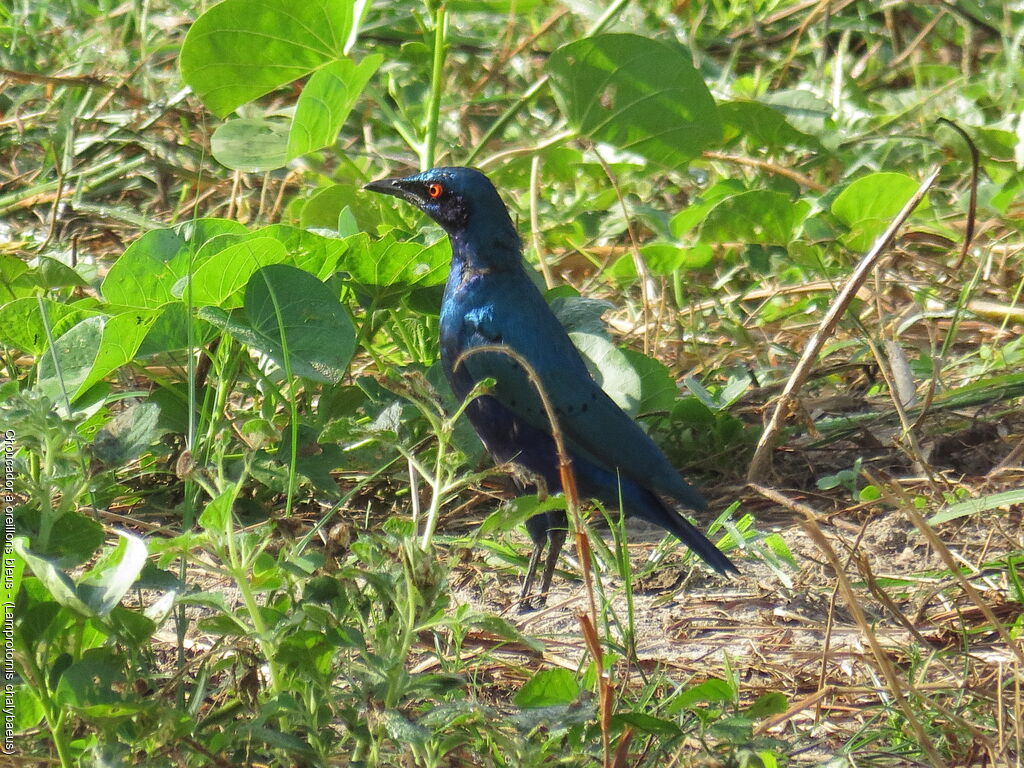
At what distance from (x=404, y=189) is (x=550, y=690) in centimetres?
193

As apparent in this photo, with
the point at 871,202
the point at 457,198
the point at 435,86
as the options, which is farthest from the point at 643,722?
the point at 871,202

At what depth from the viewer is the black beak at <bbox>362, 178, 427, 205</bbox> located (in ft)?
10.8

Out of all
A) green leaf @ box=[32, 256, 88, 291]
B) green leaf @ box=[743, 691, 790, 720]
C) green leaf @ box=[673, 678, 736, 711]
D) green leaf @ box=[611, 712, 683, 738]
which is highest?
green leaf @ box=[32, 256, 88, 291]

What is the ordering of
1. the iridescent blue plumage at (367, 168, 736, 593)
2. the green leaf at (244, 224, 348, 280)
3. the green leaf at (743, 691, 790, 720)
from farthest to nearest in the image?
the iridescent blue plumage at (367, 168, 736, 593) → the green leaf at (244, 224, 348, 280) → the green leaf at (743, 691, 790, 720)

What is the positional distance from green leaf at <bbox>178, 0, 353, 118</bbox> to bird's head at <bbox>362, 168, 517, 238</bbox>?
0.39m

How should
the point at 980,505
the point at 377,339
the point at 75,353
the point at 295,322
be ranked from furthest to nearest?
the point at 377,339 < the point at 295,322 < the point at 980,505 < the point at 75,353

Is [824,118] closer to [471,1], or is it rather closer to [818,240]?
[818,240]

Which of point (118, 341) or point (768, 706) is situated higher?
point (118, 341)

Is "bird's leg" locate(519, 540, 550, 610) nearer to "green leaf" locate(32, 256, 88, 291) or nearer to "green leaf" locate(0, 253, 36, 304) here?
"green leaf" locate(32, 256, 88, 291)

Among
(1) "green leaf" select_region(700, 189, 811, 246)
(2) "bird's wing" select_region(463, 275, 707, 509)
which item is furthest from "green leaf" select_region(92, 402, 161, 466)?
(1) "green leaf" select_region(700, 189, 811, 246)

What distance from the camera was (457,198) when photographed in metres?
3.21

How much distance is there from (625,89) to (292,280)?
1222 mm

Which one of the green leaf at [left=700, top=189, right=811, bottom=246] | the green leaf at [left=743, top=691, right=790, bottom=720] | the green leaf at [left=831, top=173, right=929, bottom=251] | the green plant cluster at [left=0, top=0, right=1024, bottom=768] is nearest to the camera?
the green plant cluster at [left=0, top=0, right=1024, bottom=768]

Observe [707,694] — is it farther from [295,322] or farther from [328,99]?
[328,99]
